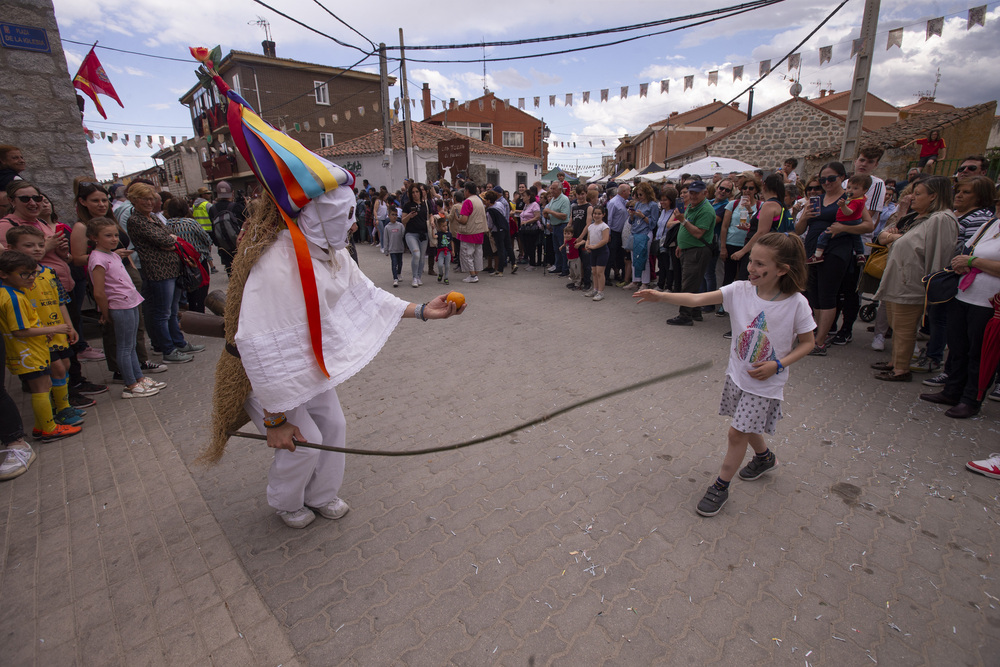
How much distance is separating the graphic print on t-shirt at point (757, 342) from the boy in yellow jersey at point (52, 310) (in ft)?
17.0

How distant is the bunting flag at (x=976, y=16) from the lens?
7883 mm

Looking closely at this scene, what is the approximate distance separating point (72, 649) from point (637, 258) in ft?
28.3

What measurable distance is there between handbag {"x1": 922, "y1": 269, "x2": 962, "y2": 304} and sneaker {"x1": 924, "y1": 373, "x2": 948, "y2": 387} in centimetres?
72

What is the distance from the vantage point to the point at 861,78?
321 inches

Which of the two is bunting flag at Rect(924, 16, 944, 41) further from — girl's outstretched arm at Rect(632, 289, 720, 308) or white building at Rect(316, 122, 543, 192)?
white building at Rect(316, 122, 543, 192)

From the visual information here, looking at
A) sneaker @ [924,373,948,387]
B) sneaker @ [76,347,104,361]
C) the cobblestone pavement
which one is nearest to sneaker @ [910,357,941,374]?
sneaker @ [924,373,948,387]

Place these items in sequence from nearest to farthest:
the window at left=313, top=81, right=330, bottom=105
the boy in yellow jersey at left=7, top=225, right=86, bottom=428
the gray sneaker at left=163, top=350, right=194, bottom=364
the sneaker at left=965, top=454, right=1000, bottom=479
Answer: the sneaker at left=965, top=454, right=1000, bottom=479 < the boy in yellow jersey at left=7, top=225, right=86, bottom=428 < the gray sneaker at left=163, top=350, right=194, bottom=364 < the window at left=313, top=81, right=330, bottom=105

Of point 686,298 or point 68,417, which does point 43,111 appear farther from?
point 686,298

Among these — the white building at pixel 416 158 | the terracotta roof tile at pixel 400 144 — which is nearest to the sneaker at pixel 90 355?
the white building at pixel 416 158

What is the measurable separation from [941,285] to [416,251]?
25.9 ft

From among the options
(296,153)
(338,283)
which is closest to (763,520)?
(338,283)

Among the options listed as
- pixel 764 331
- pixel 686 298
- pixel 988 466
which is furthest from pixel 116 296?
pixel 988 466

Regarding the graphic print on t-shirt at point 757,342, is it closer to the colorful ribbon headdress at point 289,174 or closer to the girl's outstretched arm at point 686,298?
the girl's outstretched arm at point 686,298

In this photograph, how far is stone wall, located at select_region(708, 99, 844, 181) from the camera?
20891 millimetres
